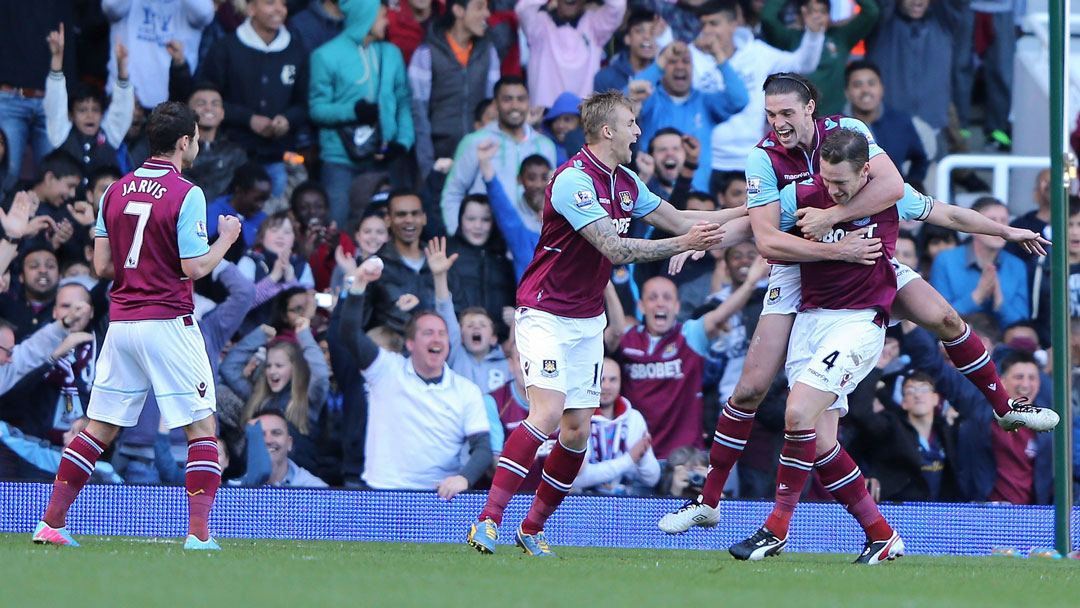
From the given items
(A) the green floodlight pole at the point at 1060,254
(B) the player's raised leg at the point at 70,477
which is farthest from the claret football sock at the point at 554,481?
(A) the green floodlight pole at the point at 1060,254

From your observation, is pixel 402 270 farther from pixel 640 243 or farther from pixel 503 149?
pixel 640 243

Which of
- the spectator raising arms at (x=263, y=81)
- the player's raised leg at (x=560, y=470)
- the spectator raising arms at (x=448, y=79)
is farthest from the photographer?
the spectator raising arms at (x=448, y=79)

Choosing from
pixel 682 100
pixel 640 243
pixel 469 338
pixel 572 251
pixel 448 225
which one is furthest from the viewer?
pixel 682 100

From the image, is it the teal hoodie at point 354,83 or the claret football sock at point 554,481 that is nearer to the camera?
the claret football sock at point 554,481

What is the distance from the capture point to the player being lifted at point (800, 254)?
716 centimetres

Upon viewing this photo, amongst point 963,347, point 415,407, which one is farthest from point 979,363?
point 415,407

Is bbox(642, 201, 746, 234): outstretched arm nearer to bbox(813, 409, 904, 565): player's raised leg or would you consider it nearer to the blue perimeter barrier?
bbox(813, 409, 904, 565): player's raised leg

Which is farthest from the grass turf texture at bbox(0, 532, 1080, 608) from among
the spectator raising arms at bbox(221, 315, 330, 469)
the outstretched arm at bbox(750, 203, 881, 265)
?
the spectator raising arms at bbox(221, 315, 330, 469)

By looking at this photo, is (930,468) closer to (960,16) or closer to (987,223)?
(987,223)

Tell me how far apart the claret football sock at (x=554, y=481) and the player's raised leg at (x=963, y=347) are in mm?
1948

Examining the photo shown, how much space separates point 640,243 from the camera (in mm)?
7230

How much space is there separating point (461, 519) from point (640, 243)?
3.01 metres

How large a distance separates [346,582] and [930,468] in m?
5.94

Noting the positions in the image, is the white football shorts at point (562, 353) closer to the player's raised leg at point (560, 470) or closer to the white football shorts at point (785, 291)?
the player's raised leg at point (560, 470)
